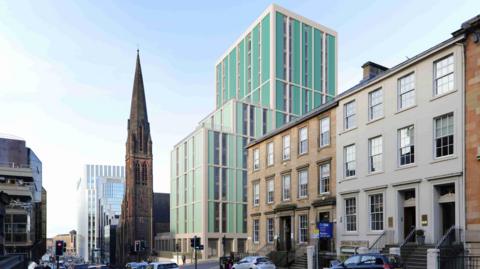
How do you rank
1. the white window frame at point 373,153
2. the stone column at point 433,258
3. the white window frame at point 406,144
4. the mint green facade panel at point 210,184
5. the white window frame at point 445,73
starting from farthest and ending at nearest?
the mint green facade panel at point 210,184, the white window frame at point 373,153, the white window frame at point 406,144, the white window frame at point 445,73, the stone column at point 433,258

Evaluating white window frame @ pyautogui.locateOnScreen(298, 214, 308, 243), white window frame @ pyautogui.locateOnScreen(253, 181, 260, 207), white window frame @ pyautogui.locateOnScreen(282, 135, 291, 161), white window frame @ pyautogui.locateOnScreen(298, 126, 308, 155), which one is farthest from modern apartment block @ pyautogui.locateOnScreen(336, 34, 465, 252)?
white window frame @ pyautogui.locateOnScreen(253, 181, 260, 207)

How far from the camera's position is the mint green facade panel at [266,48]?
3356 inches

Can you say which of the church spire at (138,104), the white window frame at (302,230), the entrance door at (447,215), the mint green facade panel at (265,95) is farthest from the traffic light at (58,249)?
the church spire at (138,104)

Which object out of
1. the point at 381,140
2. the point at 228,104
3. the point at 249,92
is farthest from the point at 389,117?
the point at 249,92

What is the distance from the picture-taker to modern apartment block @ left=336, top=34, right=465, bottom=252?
22.1 m

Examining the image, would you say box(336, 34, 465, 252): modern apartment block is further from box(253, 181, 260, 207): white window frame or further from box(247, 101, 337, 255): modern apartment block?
box(253, 181, 260, 207): white window frame

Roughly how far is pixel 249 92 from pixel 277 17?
51.0 ft

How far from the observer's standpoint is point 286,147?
36.9m

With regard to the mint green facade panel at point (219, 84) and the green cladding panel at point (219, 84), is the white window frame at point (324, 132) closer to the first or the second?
the mint green facade panel at point (219, 84)

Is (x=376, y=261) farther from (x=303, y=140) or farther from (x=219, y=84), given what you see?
(x=219, y=84)

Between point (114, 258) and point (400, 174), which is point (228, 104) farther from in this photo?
point (114, 258)

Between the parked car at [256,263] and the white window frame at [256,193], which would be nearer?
the parked car at [256,263]

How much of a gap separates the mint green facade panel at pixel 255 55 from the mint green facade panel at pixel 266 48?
6.75ft

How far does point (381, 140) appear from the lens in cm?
2666
